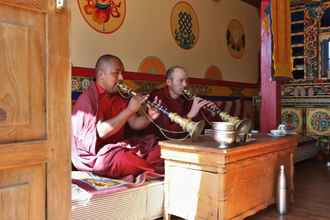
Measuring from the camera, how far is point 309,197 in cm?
338

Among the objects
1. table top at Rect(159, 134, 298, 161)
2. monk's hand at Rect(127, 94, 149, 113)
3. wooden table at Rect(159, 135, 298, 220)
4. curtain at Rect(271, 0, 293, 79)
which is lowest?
wooden table at Rect(159, 135, 298, 220)

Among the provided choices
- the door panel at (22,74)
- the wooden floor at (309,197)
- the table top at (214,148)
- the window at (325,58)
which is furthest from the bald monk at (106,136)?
the window at (325,58)

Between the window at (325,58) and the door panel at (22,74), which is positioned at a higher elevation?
the window at (325,58)

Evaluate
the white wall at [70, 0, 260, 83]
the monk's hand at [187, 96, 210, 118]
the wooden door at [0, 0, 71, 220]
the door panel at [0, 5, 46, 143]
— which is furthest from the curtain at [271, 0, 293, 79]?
the door panel at [0, 5, 46, 143]

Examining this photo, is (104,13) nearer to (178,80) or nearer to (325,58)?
(178,80)

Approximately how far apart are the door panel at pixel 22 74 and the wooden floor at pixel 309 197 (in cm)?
201

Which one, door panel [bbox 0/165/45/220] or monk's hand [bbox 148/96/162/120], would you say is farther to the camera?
monk's hand [bbox 148/96/162/120]

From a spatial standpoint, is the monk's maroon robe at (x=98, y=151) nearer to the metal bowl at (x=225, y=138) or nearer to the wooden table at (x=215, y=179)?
the wooden table at (x=215, y=179)

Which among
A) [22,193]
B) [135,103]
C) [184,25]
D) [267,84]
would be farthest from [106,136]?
[184,25]

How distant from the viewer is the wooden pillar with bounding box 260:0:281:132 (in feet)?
11.5

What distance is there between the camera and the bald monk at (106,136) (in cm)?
282

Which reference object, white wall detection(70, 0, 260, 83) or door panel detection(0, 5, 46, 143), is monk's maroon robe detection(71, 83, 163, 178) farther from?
door panel detection(0, 5, 46, 143)

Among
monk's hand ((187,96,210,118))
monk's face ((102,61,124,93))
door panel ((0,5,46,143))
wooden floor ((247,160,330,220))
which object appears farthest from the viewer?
monk's hand ((187,96,210,118))

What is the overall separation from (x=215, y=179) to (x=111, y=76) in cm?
140
